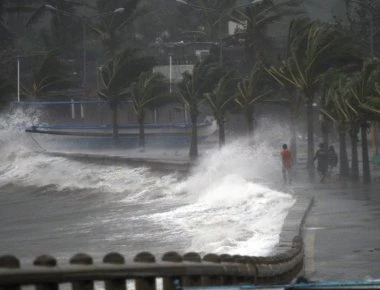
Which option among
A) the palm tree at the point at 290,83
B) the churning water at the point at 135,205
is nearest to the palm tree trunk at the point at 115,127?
the churning water at the point at 135,205

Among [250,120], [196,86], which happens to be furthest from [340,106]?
[196,86]

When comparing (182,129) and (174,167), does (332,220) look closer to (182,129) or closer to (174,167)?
(174,167)

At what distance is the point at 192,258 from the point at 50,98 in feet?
166

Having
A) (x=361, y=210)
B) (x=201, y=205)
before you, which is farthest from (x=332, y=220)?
(x=201, y=205)

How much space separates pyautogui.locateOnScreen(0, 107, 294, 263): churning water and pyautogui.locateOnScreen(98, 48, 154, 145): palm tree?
3999mm

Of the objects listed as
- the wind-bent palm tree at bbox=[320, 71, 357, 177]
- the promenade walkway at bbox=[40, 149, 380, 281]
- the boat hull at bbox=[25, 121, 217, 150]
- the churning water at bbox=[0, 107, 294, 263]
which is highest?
the wind-bent palm tree at bbox=[320, 71, 357, 177]

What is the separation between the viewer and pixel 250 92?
41.2 m

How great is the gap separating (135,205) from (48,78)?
26.2m

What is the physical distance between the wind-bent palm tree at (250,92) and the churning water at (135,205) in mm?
1592

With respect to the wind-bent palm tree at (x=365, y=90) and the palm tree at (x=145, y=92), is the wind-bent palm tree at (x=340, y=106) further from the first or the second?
the palm tree at (x=145, y=92)

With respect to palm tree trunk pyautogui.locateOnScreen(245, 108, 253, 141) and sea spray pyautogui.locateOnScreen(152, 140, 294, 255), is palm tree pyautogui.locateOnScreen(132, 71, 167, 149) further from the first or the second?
palm tree trunk pyautogui.locateOnScreen(245, 108, 253, 141)

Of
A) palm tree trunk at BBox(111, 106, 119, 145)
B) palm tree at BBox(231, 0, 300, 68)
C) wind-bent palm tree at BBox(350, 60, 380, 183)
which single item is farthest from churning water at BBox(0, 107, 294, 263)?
palm tree at BBox(231, 0, 300, 68)

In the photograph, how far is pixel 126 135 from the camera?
54469mm

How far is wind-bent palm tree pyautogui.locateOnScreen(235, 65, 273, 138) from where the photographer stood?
1602 inches
